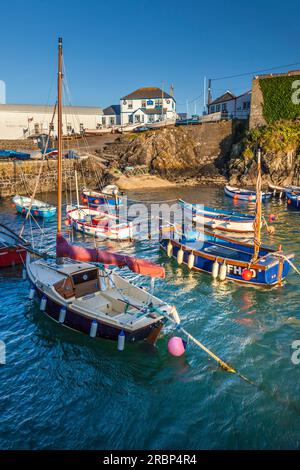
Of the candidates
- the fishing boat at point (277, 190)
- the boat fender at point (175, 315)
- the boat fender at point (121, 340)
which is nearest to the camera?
the boat fender at point (121, 340)

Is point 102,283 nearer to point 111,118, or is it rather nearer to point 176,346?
point 176,346

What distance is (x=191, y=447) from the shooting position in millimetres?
10633

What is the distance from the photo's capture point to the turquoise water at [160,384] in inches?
436

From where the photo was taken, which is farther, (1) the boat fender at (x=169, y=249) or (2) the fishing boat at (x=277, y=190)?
(2) the fishing boat at (x=277, y=190)

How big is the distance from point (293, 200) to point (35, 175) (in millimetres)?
35992

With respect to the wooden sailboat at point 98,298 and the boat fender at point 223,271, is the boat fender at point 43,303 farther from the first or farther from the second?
the boat fender at point 223,271

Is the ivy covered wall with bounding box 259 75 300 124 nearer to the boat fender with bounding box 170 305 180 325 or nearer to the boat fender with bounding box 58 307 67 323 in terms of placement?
the boat fender with bounding box 170 305 180 325

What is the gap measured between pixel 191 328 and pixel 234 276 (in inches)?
238

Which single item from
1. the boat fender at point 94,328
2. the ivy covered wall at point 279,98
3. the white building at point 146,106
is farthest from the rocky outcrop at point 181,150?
the boat fender at point 94,328

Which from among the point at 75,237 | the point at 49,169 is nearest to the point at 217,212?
the point at 75,237

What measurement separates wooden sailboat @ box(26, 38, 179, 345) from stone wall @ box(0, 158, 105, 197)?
106 ft

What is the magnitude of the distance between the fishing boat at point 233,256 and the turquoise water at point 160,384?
1.30 meters

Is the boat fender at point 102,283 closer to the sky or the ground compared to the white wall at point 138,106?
closer to the ground

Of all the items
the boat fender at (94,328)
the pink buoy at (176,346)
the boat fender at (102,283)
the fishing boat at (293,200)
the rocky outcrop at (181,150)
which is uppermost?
the rocky outcrop at (181,150)
